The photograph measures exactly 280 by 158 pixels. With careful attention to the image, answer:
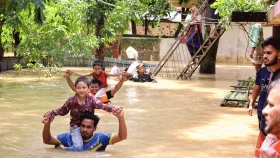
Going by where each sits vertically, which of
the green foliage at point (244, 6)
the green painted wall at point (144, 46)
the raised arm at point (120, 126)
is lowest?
the raised arm at point (120, 126)

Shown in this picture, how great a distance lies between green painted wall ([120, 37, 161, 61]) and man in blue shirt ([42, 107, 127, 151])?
2233cm

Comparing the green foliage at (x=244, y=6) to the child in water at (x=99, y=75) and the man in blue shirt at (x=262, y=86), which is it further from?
the man in blue shirt at (x=262, y=86)

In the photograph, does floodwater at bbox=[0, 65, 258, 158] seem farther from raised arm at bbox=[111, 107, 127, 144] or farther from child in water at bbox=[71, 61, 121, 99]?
child in water at bbox=[71, 61, 121, 99]

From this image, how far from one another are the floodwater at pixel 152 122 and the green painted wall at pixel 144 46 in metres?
13.1

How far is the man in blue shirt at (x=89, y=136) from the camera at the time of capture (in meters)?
6.68

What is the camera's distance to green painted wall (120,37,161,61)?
1152 inches

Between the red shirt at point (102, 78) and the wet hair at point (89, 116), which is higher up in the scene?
the red shirt at point (102, 78)

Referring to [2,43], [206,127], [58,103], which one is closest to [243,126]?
[206,127]

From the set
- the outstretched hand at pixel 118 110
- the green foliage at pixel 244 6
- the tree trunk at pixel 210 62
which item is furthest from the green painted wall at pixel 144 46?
the outstretched hand at pixel 118 110

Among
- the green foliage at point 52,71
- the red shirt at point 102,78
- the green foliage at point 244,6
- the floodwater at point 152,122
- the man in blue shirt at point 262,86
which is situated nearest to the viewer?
the man in blue shirt at point 262,86

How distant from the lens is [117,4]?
19562mm

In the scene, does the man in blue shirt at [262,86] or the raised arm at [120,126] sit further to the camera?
the raised arm at [120,126]

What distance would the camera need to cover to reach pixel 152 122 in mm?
9609

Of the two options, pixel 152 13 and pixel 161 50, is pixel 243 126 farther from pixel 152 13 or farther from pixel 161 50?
A: pixel 161 50
